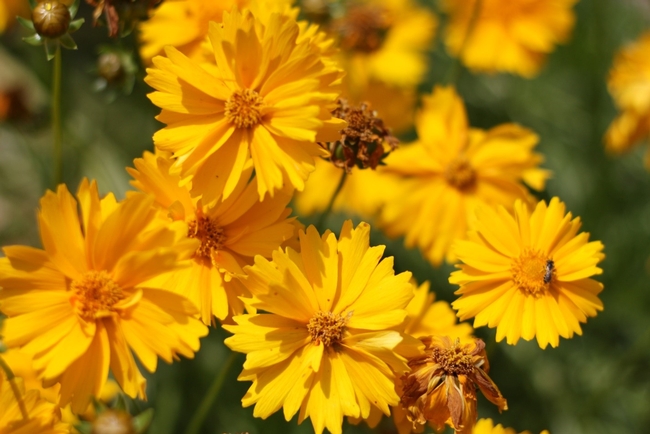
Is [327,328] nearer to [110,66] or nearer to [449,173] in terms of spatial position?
[449,173]

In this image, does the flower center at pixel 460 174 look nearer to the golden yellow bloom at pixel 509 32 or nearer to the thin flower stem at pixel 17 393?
the golden yellow bloom at pixel 509 32

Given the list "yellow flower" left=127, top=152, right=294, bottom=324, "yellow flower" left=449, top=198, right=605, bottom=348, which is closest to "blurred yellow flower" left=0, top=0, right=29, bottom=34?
"yellow flower" left=127, top=152, right=294, bottom=324

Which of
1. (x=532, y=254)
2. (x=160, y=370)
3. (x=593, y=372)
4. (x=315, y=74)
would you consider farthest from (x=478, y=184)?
Result: (x=160, y=370)

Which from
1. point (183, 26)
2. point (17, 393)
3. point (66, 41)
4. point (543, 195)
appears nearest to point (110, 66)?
point (183, 26)

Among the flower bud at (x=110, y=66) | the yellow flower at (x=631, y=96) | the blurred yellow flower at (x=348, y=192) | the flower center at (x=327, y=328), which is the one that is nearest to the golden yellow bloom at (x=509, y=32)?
the yellow flower at (x=631, y=96)

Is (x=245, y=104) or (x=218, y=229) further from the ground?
(x=245, y=104)

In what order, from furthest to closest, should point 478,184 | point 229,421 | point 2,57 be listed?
point 2,57 < point 229,421 < point 478,184

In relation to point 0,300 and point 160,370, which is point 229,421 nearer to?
point 160,370
